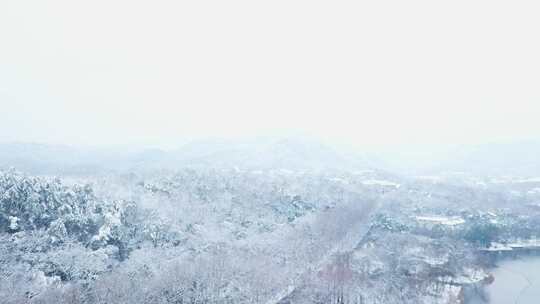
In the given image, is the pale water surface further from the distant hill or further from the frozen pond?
the distant hill

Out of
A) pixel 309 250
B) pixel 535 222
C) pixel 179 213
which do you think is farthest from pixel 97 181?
pixel 535 222

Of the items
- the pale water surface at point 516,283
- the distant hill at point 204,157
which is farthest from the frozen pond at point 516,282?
the distant hill at point 204,157

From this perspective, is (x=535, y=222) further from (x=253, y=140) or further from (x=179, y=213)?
(x=253, y=140)

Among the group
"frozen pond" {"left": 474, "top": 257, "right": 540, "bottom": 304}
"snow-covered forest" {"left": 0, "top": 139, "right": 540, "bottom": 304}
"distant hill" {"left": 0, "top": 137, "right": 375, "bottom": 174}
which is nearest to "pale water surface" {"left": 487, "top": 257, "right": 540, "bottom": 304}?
"frozen pond" {"left": 474, "top": 257, "right": 540, "bottom": 304}

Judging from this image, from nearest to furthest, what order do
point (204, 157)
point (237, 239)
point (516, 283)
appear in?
1. point (516, 283)
2. point (237, 239)
3. point (204, 157)

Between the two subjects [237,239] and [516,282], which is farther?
[237,239]

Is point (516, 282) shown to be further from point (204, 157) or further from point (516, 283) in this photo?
point (204, 157)

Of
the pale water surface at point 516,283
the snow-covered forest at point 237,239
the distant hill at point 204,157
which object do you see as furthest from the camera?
the distant hill at point 204,157

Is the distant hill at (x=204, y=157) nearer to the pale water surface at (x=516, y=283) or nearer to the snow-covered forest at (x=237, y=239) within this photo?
the snow-covered forest at (x=237, y=239)

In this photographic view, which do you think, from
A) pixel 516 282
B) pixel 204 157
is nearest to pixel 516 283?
pixel 516 282

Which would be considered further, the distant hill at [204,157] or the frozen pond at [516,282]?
the distant hill at [204,157]

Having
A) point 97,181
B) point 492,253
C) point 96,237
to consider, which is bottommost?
point 492,253
